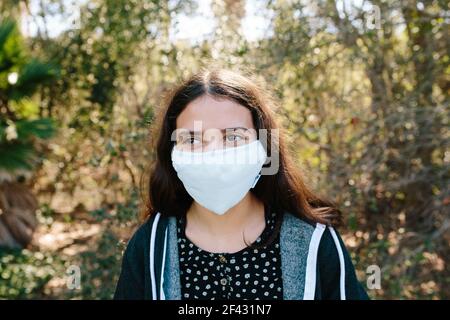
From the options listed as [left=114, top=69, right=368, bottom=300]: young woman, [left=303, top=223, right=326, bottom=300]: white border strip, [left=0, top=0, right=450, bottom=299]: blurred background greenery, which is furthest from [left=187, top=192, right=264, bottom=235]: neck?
[left=0, top=0, right=450, bottom=299]: blurred background greenery

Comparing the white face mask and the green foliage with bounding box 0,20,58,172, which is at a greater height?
the green foliage with bounding box 0,20,58,172

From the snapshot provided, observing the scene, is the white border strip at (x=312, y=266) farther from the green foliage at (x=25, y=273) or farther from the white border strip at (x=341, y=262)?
the green foliage at (x=25, y=273)

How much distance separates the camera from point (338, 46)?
13.5ft

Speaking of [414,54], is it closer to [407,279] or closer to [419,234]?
[419,234]

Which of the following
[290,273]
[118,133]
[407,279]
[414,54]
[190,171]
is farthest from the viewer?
[118,133]

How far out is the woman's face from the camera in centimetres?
162

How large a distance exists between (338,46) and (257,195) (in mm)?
2639

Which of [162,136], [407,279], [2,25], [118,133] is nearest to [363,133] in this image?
[407,279]

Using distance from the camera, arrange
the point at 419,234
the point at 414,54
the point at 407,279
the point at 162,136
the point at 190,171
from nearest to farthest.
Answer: the point at 190,171, the point at 162,136, the point at 407,279, the point at 419,234, the point at 414,54

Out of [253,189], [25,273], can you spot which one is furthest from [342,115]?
[25,273]

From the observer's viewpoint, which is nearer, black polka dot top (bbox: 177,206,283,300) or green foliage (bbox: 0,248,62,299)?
black polka dot top (bbox: 177,206,283,300)

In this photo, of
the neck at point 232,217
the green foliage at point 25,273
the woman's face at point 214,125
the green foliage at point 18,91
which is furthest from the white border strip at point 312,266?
the green foliage at point 18,91

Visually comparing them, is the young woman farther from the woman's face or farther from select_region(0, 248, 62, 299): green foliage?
select_region(0, 248, 62, 299): green foliage

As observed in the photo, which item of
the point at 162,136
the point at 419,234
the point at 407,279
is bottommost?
the point at 407,279
